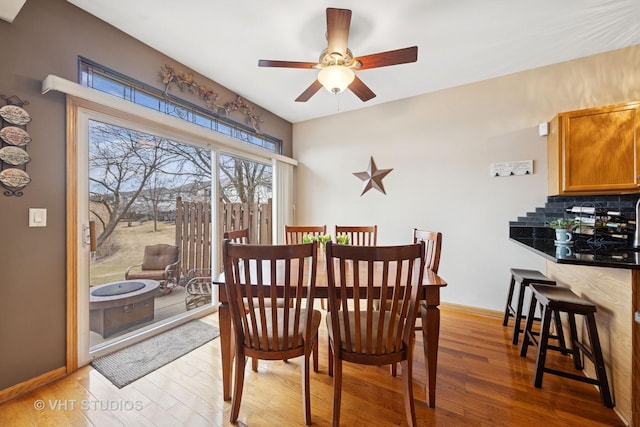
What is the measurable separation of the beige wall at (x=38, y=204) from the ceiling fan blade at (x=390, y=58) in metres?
2.21

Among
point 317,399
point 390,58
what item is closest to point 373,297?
point 317,399

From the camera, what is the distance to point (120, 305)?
2236 millimetres

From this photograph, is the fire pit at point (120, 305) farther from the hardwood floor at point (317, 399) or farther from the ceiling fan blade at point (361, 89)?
the ceiling fan blade at point (361, 89)

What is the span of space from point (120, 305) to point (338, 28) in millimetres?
2894

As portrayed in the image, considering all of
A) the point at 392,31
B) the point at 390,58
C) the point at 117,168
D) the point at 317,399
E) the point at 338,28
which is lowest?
the point at 317,399

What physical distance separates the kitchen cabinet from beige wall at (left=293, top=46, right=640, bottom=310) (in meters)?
0.33

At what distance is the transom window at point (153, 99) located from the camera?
204cm

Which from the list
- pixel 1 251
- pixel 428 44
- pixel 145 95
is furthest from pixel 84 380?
pixel 428 44

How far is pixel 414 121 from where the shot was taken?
132 inches

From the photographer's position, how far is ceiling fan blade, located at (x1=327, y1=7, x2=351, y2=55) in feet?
5.18

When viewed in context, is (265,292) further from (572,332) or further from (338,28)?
(572,332)

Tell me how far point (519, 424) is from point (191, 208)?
3266mm

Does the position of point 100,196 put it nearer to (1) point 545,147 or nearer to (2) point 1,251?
(2) point 1,251

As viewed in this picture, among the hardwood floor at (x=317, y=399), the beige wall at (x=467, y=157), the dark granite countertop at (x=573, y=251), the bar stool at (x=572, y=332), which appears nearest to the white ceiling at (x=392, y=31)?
the beige wall at (x=467, y=157)
